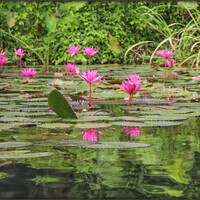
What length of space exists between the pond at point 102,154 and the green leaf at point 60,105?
2.2 inches

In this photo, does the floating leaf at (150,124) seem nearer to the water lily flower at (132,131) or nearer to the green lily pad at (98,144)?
the water lily flower at (132,131)

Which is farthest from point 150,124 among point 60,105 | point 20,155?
point 20,155

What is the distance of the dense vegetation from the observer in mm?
7477

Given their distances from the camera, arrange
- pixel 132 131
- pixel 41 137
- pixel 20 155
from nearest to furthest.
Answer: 1. pixel 20 155
2. pixel 41 137
3. pixel 132 131

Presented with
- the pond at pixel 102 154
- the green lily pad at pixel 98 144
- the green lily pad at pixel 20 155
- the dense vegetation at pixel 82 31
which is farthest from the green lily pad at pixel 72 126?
the dense vegetation at pixel 82 31

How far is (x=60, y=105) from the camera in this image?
2035 mm

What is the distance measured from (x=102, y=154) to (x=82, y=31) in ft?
21.4

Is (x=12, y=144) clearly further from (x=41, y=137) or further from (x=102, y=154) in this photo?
(x=102, y=154)

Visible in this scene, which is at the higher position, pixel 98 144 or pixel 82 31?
pixel 82 31

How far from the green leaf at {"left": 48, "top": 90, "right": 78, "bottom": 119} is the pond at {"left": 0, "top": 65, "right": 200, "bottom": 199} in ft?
0.18

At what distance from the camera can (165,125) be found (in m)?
1.86

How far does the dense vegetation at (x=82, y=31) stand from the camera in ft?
24.5

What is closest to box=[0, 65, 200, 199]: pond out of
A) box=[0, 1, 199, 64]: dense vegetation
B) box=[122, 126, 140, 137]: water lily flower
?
box=[122, 126, 140, 137]: water lily flower

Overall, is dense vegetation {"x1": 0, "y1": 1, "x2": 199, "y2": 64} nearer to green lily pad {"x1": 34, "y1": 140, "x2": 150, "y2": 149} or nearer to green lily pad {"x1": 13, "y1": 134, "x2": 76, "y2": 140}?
green lily pad {"x1": 13, "y1": 134, "x2": 76, "y2": 140}
